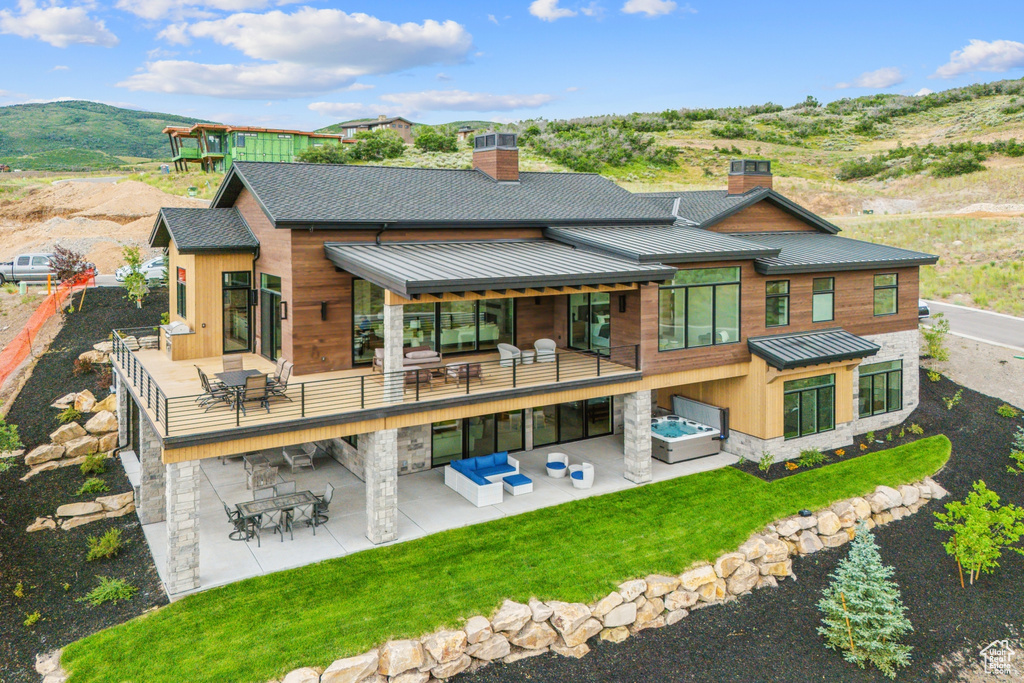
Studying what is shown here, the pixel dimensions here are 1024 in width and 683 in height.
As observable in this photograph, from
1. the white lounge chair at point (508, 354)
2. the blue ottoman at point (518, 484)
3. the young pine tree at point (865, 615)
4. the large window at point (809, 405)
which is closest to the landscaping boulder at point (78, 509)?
the blue ottoman at point (518, 484)

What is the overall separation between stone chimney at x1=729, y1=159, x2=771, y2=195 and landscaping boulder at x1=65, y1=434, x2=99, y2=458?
67.9 feet

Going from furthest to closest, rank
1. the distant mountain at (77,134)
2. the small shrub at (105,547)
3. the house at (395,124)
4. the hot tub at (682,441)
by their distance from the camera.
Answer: the distant mountain at (77,134) → the house at (395,124) → the hot tub at (682,441) → the small shrub at (105,547)

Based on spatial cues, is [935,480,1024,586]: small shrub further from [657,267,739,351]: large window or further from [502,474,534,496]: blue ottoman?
[502,474,534,496]: blue ottoman

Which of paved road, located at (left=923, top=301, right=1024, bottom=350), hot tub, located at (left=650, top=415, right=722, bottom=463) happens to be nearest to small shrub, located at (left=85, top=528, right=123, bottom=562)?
hot tub, located at (left=650, top=415, right=722, bottom=463)

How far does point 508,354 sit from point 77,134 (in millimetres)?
142133

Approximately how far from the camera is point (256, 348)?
17.8m

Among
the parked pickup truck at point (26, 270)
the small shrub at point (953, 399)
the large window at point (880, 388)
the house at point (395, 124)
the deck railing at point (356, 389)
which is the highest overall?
the house at point (395, 124)

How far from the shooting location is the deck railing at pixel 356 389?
12.0m

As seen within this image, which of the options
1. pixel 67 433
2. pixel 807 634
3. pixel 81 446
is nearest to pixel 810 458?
pixel 807 634

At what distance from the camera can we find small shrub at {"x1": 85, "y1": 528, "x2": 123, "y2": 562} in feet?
42.0

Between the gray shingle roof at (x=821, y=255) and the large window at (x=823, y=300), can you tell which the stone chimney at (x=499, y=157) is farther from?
the large window at (x=823, y=300)

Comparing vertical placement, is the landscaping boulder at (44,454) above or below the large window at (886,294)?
below

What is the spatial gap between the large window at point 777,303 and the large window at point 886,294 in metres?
3.99

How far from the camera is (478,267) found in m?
14.2
